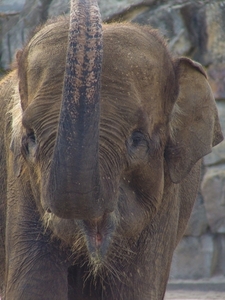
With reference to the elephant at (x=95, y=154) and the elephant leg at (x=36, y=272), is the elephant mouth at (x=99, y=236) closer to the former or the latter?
the elephant at (x=95, y=154)

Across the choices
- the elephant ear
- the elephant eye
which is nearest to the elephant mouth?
the elephant eye

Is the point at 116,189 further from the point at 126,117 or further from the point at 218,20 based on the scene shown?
the point at 218,20

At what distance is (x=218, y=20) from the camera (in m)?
7.63

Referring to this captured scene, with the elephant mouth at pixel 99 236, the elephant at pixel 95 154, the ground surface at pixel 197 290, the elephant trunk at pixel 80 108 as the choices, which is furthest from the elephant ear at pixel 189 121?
the ground surface at pixel 197 290

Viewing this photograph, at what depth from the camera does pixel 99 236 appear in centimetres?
328

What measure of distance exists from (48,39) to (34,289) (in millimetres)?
982

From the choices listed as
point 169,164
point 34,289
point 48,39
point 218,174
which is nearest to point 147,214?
point 169,164

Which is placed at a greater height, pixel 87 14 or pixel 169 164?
pixel 87 14

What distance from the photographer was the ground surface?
700 centimetres

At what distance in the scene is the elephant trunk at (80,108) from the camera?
2.85 metres

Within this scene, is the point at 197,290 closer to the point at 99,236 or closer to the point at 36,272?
the point at 36,272

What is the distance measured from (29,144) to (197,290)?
4.26 m

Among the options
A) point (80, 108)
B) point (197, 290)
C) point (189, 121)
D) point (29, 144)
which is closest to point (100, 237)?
point (29, 144)

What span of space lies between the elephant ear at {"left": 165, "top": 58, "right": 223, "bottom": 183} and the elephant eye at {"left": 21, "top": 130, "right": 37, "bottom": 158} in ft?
2.07
